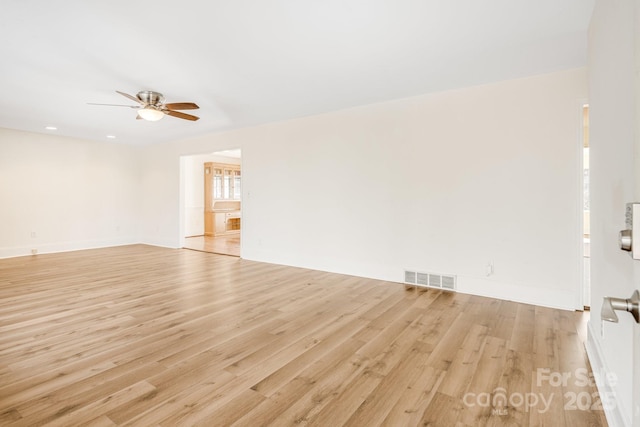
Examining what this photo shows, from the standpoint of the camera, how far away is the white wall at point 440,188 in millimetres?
3174

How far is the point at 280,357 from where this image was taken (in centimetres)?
217

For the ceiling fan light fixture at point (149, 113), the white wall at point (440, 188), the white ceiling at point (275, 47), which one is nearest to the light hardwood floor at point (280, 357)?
the white wall at point (440, 188)

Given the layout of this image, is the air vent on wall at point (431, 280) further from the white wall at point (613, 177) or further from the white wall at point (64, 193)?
the white wall at point (64, 193)

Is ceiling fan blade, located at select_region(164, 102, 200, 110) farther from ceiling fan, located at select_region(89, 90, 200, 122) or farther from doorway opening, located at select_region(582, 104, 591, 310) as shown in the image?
doorway opening, located at select_region(582, 104, 591, 310)

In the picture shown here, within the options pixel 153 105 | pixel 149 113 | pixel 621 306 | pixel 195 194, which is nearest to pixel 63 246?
pixel 195 194

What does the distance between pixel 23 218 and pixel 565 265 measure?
29.6 feet

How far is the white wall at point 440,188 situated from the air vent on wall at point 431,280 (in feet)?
0.33

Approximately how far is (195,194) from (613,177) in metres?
9.26

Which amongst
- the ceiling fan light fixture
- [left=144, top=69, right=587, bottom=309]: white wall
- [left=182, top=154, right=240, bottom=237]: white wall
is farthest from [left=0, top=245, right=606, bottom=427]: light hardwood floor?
[left=182, top=154, right=240, bottom=237]: white wall

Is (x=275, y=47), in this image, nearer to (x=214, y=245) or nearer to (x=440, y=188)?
(x=440, y=188)

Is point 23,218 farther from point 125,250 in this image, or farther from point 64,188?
point 125,250

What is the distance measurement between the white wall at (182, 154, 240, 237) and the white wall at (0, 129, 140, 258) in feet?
4.47

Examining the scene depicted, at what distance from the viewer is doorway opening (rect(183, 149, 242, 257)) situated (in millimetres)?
9055

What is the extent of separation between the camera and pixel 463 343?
237 cm
